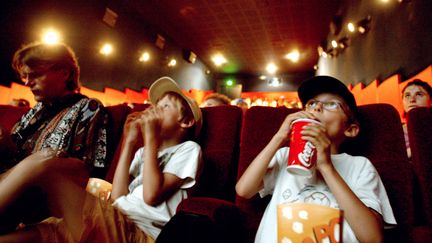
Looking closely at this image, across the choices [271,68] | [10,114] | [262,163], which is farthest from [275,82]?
[262,163]

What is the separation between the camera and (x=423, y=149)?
1101 mm

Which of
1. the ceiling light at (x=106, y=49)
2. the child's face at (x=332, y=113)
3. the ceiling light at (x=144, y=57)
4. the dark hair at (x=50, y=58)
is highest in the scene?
the ceiling light at (x=144, y=57)

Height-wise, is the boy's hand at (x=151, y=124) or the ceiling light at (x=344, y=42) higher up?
the ceiling light at (x=344, y=42)

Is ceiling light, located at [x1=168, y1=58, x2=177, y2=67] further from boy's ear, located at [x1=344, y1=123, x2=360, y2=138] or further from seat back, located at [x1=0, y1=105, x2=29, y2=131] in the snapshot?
boy's ear, located at [x1=344, y1=123, x2=360, y2=138]

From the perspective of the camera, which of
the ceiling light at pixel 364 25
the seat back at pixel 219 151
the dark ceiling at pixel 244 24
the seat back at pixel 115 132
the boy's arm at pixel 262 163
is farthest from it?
the dark ceiling at pixel 244 24

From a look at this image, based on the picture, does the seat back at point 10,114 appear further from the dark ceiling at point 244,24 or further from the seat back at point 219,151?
the dark ceiling at point 244,24

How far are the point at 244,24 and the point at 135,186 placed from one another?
6688 millimetres

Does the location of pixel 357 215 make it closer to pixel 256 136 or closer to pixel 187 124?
pixel 256 136

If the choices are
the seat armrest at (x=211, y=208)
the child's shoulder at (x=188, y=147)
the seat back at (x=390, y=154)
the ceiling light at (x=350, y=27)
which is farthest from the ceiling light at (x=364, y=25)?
the seat armrest at (x=211, y=208)

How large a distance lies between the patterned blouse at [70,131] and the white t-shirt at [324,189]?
3.06 feet

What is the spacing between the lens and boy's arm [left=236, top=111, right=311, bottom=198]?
1047mm

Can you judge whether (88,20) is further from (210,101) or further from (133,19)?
(210,101)

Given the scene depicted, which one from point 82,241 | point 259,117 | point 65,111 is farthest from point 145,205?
point 65,111

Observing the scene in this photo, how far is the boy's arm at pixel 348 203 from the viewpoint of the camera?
0.80m
